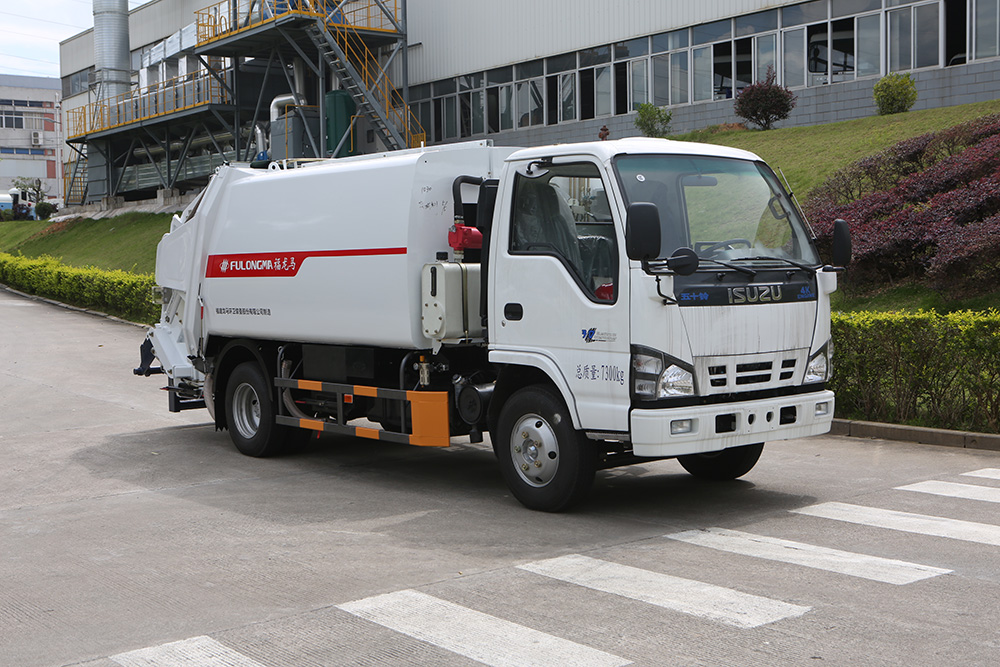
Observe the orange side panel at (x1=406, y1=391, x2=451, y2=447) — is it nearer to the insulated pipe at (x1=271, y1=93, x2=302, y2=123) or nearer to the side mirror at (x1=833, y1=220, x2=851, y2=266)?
the side mirror at (x1=833, y1=220, x2=851, y2=266)

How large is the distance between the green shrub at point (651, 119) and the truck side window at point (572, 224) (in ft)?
70.5

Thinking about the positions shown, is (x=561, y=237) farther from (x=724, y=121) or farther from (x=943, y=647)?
(x=724, y=121)

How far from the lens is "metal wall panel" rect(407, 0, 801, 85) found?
98.7 ft

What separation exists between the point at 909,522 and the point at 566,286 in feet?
Result: 9.43

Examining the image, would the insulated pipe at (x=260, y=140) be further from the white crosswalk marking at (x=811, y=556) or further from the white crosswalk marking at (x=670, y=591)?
the white crosswalk marking at (x=670, y=591)

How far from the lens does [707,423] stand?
24.2 ft

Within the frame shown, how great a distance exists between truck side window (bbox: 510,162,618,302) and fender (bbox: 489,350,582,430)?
24.4 inches

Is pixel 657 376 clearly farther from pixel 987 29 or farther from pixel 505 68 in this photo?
pixel 505 68

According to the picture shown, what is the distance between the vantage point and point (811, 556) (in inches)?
261

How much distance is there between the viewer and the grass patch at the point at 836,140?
20.6 meters

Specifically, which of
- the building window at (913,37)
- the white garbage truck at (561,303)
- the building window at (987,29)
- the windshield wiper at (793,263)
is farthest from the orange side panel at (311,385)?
the building window at (913,37)

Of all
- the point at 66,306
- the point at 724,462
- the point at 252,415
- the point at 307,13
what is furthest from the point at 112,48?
the point at 724,462

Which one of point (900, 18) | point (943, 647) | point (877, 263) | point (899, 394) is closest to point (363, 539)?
point (943, 647)

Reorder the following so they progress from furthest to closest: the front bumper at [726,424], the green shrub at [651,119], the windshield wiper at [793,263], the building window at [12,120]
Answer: the building window at [12,120], the green shrub at [651,119], the windshield wiper at [793,263], the front bumper at [726,424]
